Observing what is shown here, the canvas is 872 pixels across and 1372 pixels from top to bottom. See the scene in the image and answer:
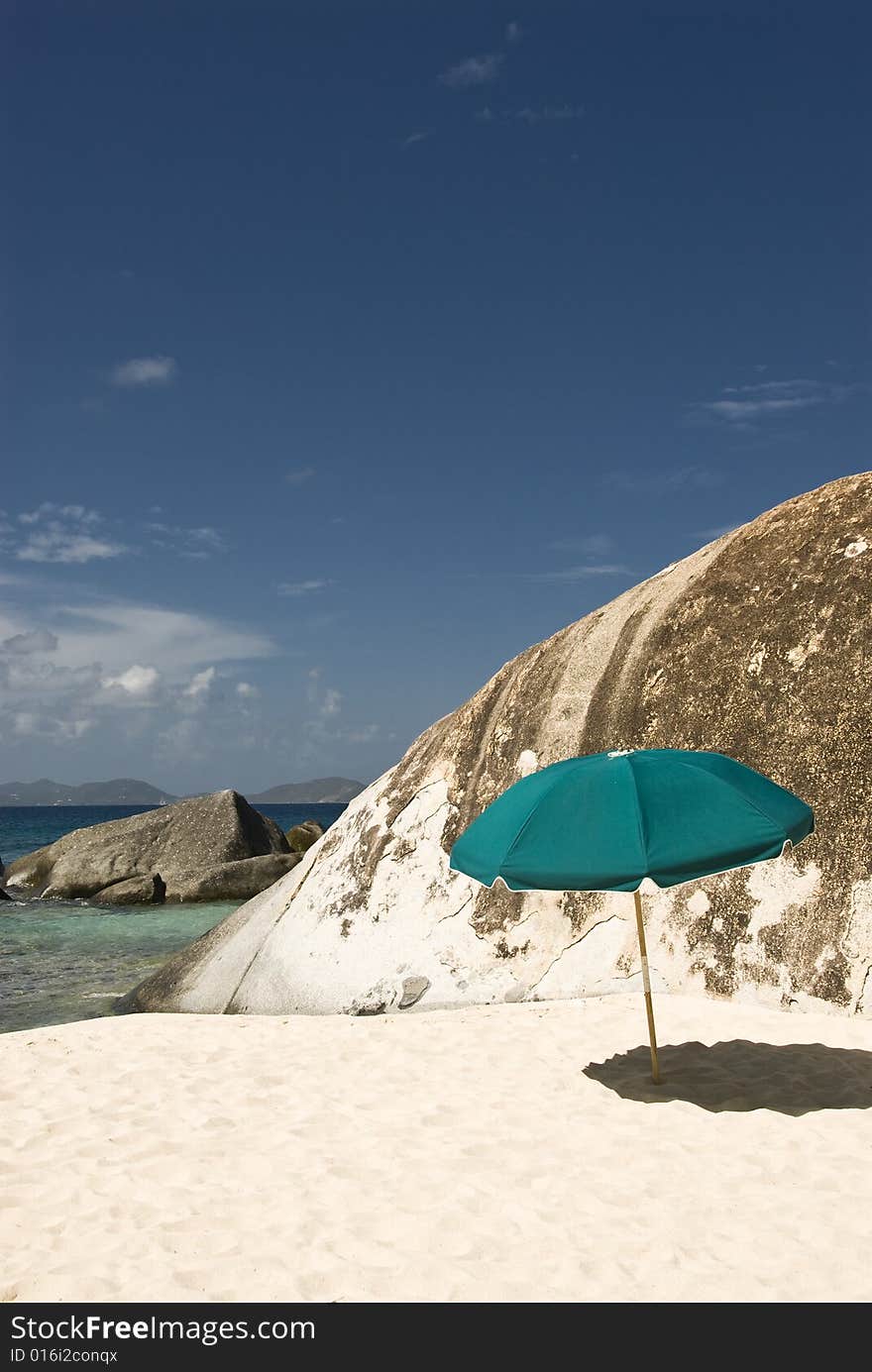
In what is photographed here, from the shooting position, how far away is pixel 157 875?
76.8 feet

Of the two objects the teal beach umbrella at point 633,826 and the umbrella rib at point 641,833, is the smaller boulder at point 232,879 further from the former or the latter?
the umbrella rib at point 641,833

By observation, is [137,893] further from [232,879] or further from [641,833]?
[641,833]

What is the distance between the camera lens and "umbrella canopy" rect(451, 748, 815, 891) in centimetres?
511

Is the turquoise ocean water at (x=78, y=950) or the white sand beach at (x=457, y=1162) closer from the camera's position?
the white sand beach at (x=457, y=1162)

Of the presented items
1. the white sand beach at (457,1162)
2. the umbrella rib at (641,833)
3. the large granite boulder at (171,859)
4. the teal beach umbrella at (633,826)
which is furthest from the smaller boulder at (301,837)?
the umbrella rib at (641,833)

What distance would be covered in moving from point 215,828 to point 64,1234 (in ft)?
68.7

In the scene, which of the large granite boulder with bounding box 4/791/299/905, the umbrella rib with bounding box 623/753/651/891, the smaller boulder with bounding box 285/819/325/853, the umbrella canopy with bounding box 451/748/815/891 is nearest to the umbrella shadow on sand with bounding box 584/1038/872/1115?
the umbrella canopy with bounding box 451/748/815/891

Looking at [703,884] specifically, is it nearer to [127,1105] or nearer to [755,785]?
[755,785]

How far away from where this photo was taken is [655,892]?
8016mm

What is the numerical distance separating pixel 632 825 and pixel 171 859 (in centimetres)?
2053

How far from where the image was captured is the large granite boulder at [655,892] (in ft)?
24.0

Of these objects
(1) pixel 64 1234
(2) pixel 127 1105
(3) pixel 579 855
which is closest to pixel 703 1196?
(3) pixel 579 855

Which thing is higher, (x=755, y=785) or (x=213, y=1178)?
(x=755, y=785)
